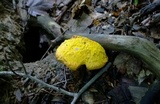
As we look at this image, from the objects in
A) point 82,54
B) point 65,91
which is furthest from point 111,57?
point 65,91

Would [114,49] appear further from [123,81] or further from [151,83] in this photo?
[151,83]

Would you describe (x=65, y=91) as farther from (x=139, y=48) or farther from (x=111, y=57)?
A: (x=139, y=48)

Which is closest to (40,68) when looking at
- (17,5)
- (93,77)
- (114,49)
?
(93,77)

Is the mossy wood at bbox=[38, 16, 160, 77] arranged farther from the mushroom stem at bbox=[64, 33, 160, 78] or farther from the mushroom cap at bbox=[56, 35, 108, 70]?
the mushroom cap at bbox=[56, 35, 108, 70]

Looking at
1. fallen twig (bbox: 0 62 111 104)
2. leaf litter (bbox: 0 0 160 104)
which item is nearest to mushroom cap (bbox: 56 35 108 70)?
fallen twig (bbox: 0 62 111 104)

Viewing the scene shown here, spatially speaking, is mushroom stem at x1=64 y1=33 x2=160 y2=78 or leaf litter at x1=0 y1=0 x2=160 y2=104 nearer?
mushroom stem at x1=64 y1=33 x2=160 y2=78

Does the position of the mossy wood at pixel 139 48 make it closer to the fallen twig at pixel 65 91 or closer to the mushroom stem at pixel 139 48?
the mushroom stem at pixel 139 48
